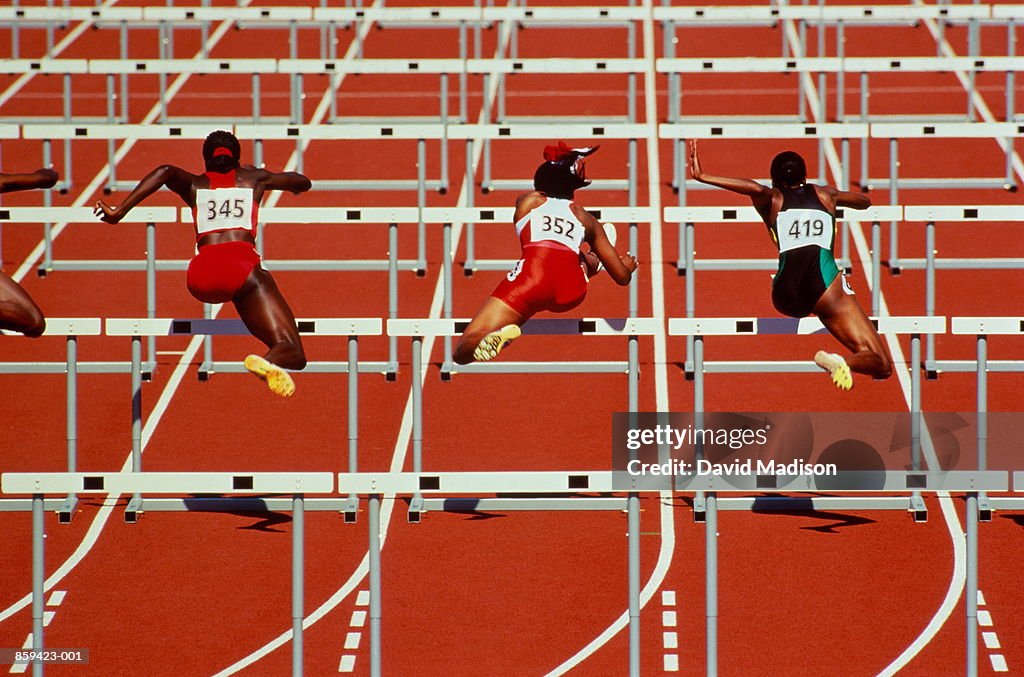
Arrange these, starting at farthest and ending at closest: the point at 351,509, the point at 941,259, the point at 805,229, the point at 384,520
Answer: the point at 941,259, the point at 384,520, the point at 805,229, the point at 351,509

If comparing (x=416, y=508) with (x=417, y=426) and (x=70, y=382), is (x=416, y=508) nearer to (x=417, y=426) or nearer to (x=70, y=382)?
(x=417, y=426)

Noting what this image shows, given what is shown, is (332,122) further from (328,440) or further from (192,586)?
(192,586)

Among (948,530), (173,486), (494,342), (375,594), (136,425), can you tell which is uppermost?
(494,342)

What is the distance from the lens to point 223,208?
28.7 feet

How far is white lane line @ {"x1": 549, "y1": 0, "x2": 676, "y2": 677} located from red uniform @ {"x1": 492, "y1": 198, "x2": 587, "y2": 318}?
0.59 meters

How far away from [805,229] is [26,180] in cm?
380

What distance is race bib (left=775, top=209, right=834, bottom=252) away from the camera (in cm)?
878

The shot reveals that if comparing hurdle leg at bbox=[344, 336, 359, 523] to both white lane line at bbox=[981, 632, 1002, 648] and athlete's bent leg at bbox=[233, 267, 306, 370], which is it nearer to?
athlete's bent leg at bbox=[233, 267, 306, 370]

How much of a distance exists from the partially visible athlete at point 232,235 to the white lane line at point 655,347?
1.82 metres

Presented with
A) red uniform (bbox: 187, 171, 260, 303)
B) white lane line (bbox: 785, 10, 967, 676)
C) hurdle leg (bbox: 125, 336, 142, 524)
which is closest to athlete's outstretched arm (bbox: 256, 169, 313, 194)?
red uniform (bbox: 187, 171, 260, 303)

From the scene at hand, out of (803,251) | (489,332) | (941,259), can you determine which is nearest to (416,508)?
(489,332)

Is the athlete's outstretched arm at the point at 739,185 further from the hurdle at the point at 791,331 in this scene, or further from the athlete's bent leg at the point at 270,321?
the athlete's bent leg at the point at 270,321

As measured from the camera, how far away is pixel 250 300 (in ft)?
27.9

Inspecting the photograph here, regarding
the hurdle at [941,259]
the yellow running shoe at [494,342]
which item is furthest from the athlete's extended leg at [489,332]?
the hurdle at [941,259]
